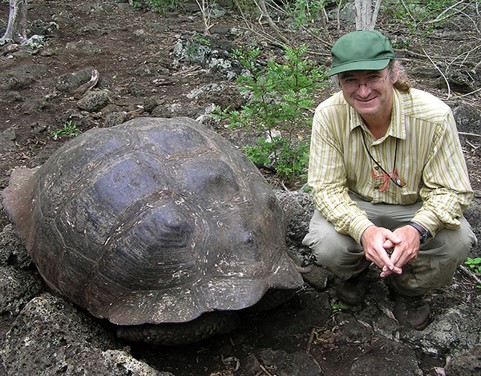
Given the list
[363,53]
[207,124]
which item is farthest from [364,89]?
[207,124]

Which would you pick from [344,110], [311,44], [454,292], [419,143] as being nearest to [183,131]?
[344,110]

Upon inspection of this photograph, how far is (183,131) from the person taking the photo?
262 cm

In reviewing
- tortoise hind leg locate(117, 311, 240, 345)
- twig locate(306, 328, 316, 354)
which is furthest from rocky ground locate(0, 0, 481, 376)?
tortoise hind leg locate(117, 311, 240, 345)

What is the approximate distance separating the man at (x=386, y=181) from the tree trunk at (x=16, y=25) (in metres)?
6.05

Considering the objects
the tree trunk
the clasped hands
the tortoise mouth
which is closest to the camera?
the clasped hands

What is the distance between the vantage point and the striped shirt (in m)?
2.23

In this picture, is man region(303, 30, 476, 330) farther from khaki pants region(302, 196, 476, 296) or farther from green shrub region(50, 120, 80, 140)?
green shrub region(50, 120, 80, 140)

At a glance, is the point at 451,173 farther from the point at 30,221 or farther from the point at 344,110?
the point at 30,221

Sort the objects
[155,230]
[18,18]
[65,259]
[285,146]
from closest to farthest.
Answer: [155,230]
[65,259]
[285,146]
[18,18]


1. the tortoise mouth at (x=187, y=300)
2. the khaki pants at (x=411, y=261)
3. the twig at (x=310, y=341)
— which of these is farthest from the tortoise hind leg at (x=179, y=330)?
the khaki pants at (x=411, y=261)

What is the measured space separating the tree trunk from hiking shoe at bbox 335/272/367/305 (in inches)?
243

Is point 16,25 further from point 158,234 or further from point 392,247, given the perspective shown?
point 392,247

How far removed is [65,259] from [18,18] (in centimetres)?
592

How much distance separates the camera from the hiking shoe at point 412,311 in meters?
2.51
